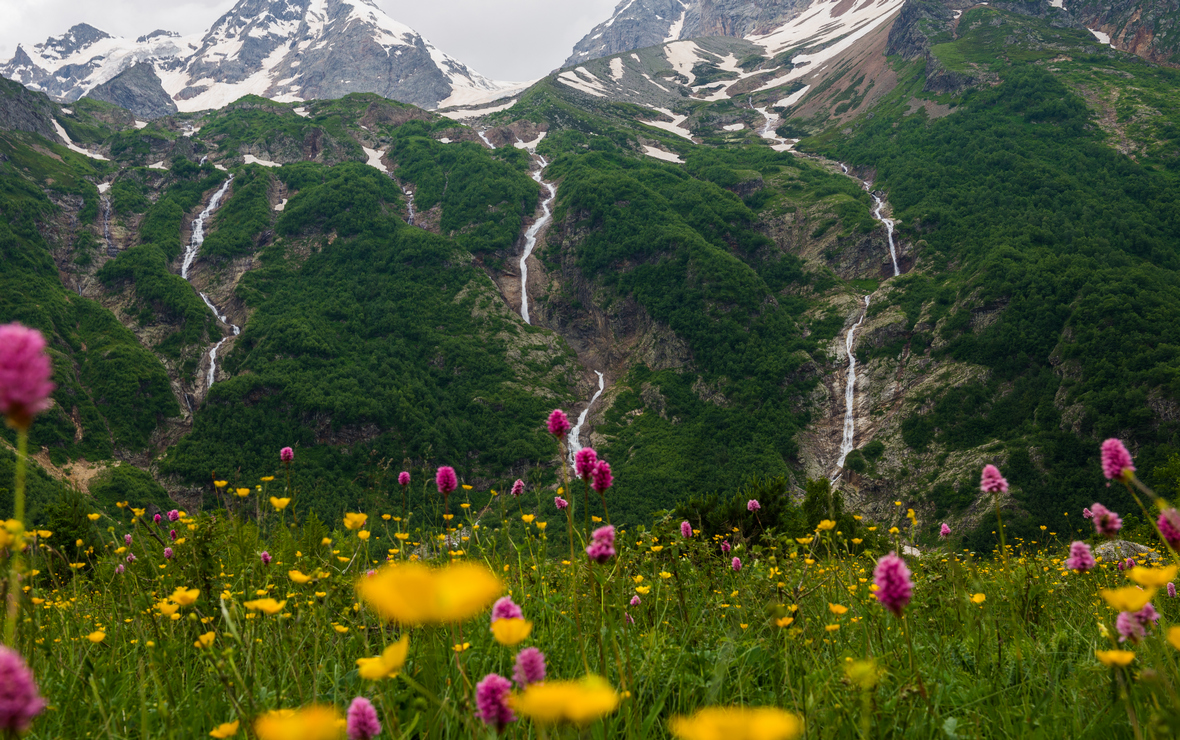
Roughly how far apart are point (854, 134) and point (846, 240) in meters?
62.3

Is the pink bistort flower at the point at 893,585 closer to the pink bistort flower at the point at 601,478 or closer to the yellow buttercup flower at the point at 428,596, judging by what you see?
the pink bistort flower at the point at 601,478

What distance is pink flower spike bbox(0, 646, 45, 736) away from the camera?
1284 mm

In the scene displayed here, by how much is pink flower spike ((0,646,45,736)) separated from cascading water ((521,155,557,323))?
413 ft

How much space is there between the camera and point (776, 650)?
3.41 meters

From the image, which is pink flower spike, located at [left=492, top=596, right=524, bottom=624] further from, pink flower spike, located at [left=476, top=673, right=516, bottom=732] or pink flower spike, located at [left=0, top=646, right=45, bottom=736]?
pink flower spike, located at [left=0, top=646, right=45, bottom=736]

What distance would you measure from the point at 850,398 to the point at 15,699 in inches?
4069

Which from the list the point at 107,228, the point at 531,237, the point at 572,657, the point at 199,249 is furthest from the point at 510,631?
the point at 107,228

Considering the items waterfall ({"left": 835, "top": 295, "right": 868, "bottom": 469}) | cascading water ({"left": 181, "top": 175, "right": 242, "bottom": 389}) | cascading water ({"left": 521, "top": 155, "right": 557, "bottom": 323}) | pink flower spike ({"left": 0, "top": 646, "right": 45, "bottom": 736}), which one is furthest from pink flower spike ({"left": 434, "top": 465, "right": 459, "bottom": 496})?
cascading water ({"left": 521, "top": 155, "right": 557, "bottom": 323})

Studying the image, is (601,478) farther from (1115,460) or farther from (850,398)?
(850,398)

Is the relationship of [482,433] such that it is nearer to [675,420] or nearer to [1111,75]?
[675,420]

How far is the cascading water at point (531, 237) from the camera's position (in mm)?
130750

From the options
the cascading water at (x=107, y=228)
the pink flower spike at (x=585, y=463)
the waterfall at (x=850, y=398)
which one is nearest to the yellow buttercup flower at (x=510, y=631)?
the pink flower spike at (x=585, y=463)

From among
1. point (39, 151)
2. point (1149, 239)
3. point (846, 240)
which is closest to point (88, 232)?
point (39, 151)

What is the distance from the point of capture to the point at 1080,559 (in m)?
2.87
